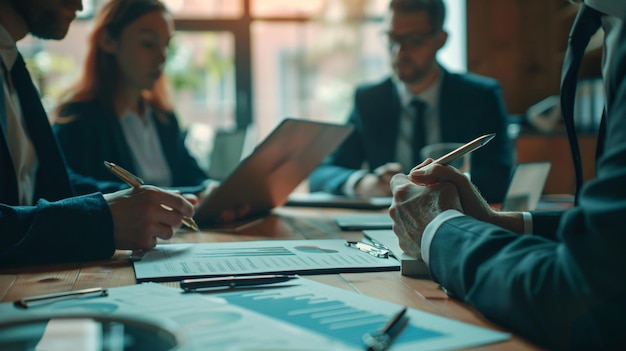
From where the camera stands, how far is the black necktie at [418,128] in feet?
8.62

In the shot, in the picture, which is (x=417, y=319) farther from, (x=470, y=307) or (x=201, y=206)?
(x=201, y=206)

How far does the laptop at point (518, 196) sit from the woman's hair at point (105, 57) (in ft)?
4.19

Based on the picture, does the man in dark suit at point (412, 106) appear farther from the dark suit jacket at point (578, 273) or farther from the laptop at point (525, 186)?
the dark suit jacket at point (578, 273)

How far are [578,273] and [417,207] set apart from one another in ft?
1.24

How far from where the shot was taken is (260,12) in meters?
4.68

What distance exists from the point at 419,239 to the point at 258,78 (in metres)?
4.08

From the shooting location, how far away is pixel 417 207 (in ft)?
3.10

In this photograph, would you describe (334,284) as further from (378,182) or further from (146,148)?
(146,148)

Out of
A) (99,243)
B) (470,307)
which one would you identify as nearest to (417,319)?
(470,307)

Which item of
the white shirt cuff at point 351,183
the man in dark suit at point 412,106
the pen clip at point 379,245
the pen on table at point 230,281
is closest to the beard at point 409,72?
the man in dark suit at point 412,106

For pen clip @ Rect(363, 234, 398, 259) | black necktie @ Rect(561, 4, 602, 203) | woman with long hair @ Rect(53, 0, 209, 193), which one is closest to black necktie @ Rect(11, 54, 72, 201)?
woman with long hair @ Rect(53, 0, 209, 193)

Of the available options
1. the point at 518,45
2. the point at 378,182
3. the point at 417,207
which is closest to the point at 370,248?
the point at 417,207

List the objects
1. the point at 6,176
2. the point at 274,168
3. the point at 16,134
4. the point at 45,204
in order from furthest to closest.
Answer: the point at 274,168, the point at 16,134, the point at 6,176, the point at 45,204

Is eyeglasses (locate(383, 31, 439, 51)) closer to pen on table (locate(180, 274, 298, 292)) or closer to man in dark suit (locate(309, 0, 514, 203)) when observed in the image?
man in dark suit (locate(309, 0, 514, 203))
